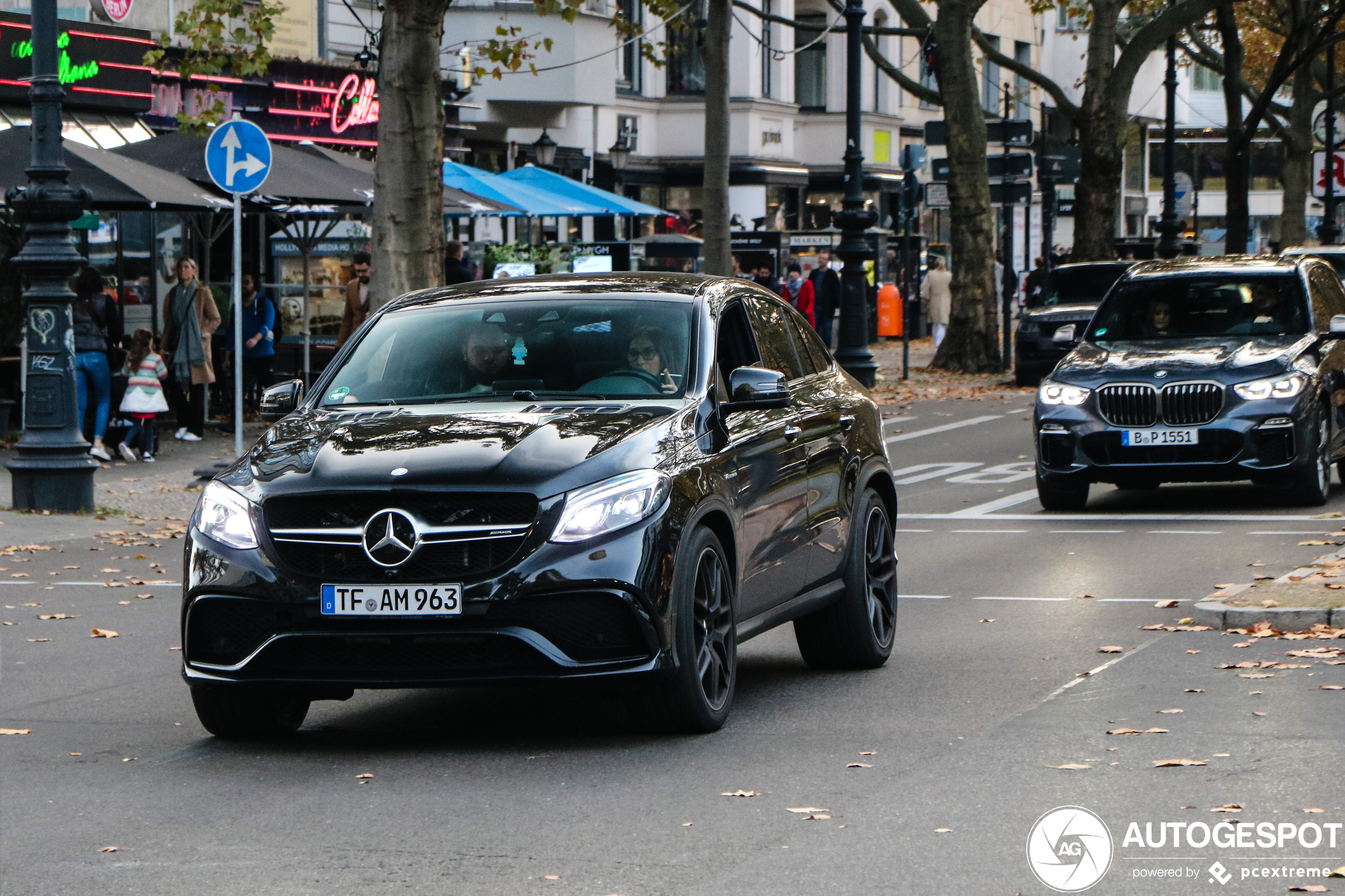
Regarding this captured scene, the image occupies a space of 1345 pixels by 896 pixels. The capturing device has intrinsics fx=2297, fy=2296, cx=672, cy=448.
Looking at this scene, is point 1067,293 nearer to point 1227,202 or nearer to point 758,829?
point 1227,202

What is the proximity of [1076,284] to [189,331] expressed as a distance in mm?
13182

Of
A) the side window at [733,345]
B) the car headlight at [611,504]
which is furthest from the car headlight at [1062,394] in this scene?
the car headlight at [611,504]

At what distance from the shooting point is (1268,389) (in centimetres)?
1530

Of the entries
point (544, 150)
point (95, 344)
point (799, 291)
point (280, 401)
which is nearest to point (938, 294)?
point (799, 291)

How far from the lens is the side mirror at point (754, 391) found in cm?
841

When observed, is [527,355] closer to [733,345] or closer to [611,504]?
[733,345]

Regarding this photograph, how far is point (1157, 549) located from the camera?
13.9 meters

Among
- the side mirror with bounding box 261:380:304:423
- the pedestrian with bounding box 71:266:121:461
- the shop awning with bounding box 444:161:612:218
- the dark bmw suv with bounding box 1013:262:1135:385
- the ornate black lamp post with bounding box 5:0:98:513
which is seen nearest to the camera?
the side mirror with bounding box 261:380:304:423

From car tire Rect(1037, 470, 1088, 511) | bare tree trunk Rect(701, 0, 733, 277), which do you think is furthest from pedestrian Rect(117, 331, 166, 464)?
bare tree trunk Rect(701, 0, 733, 277)

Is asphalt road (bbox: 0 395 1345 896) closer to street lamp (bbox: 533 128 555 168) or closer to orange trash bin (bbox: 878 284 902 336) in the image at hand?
street lamp (bbox: 533 128 555 168)

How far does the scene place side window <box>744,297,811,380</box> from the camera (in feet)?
30.7

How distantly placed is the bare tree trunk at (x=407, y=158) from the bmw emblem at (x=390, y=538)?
42.3 feet

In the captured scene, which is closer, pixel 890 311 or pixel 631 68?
pixel 890 311

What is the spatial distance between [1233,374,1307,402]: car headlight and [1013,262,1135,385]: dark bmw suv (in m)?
14.7
